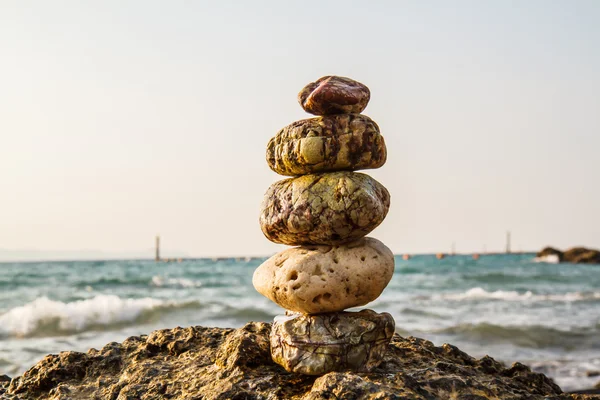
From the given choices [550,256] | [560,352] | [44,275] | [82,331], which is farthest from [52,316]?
[550,256]

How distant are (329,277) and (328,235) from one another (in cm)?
33

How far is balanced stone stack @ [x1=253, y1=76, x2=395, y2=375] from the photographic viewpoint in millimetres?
4957

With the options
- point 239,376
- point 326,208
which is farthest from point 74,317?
point 326,208

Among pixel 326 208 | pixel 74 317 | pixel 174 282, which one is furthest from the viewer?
pixel 174 282

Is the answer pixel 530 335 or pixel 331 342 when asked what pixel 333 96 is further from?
pixel 530 335

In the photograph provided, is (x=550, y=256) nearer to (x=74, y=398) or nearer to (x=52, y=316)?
(x=52, y=316)

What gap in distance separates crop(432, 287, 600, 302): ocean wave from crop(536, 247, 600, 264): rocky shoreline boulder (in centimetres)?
4144

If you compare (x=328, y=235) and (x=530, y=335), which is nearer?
(x=328, y=235)

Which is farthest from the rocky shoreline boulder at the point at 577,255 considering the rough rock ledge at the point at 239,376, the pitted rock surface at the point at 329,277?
the pitted rock surface at the point at 329,277

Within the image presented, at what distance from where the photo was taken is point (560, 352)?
46.5ft

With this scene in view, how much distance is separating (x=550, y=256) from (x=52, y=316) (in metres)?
65.1

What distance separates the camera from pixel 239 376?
191 inches

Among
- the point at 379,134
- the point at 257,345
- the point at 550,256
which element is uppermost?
the point at 379,134

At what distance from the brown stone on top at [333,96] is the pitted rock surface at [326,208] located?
0.54m
